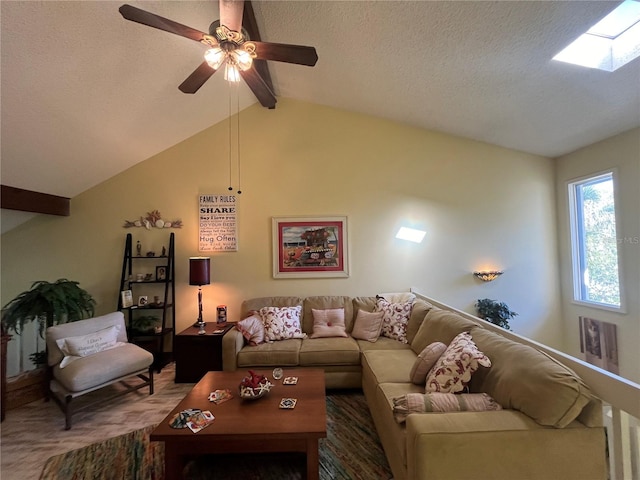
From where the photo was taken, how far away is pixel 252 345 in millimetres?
3070

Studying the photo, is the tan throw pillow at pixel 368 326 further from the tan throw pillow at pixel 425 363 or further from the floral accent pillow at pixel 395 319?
the tan throw pillow at pixel 425 363

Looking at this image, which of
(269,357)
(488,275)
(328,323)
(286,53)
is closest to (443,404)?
(269,357)

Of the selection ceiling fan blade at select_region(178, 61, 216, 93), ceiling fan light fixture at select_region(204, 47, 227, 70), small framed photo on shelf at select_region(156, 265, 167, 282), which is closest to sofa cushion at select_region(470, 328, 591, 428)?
ceiling fan light fixture at select_region(204, 47, 227, 70)

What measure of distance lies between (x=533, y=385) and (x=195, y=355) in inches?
122

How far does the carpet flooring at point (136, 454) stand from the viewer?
188 cm

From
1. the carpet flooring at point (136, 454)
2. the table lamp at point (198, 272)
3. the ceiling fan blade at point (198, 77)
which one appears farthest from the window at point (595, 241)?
the table lamp at point (198, 272)

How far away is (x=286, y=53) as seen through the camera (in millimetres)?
1883

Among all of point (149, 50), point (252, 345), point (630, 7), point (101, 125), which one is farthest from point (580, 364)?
point (101, 125)

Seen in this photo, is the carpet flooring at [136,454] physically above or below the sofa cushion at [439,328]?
below

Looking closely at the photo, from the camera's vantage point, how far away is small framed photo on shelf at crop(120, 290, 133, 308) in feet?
11.8

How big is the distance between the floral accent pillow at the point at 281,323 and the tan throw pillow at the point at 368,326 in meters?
0.62

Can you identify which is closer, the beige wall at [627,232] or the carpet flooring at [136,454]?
the carpet flooring at [136,454]

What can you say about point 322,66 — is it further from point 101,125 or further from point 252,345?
point 252,345

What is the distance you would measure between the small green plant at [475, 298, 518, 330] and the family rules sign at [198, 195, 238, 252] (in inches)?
135
